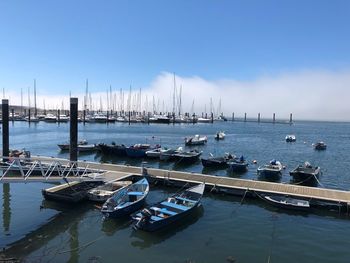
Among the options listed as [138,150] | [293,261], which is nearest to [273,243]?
[293,261]

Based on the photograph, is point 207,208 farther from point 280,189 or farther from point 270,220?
point 280,189

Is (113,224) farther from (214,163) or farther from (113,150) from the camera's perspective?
(113,150)

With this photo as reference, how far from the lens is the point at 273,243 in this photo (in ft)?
55.3

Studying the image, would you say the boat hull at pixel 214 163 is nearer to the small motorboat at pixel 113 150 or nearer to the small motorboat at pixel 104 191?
the small motorboat at pixel 113 150

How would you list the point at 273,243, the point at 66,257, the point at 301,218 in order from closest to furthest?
1. the point at 66,257
2. the point at 273,243
3. the point at 301,218

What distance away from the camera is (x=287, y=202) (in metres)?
22.1

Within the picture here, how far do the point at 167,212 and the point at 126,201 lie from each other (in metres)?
3.30

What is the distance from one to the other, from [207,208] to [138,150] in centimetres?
2506

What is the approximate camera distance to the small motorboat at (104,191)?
2180 centimetres

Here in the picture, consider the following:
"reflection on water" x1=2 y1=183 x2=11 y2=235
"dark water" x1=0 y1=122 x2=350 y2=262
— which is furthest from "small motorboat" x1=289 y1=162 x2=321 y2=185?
"reflection on water" x1=2 y1=183 x2=11 y2=235

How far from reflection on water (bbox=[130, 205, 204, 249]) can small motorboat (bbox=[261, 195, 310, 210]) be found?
19.5ft

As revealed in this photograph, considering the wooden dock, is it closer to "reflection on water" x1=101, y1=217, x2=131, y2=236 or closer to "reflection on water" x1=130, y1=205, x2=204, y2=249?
"reflection on water" x1=130, y1=205, x2=204, y2=249

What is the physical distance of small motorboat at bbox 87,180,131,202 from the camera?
71.5 ft

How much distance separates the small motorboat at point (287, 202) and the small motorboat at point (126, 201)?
8327mm
